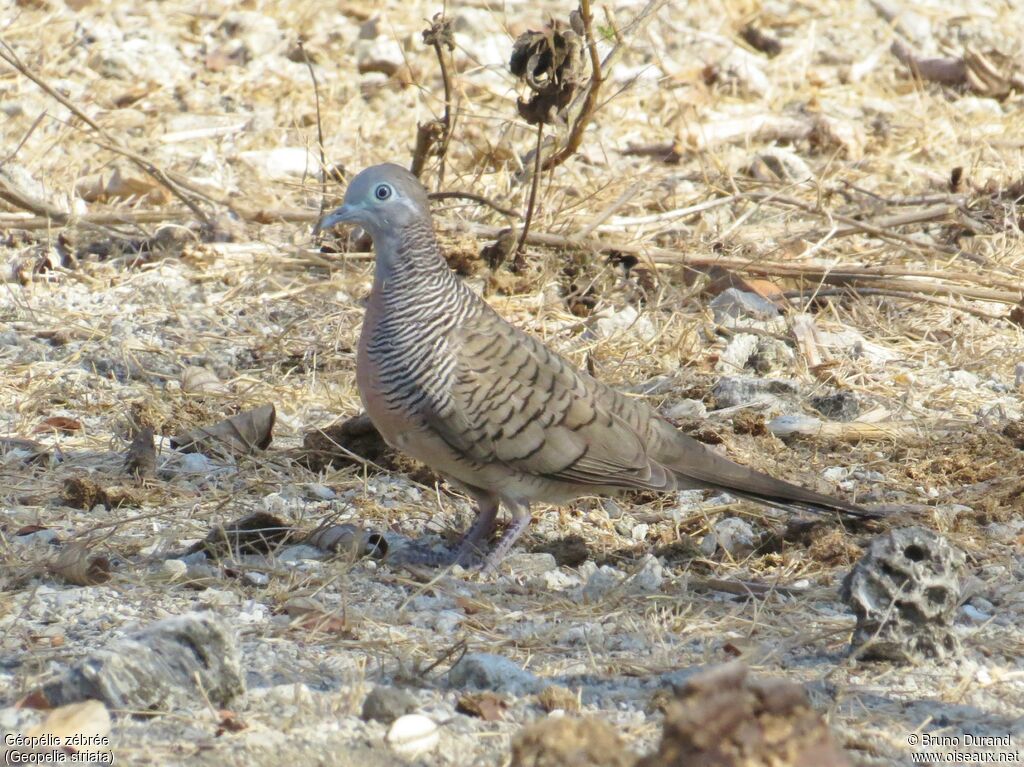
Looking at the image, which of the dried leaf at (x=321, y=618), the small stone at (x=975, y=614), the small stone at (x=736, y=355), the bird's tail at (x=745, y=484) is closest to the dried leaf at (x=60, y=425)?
the dried leaf at (x=321, y=618)

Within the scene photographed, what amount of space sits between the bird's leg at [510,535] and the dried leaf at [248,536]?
62cm

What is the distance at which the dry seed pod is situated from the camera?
405cm

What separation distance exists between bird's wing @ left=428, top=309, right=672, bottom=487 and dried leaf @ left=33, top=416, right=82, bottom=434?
1727mm

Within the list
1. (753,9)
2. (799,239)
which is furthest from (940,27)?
(799,239)

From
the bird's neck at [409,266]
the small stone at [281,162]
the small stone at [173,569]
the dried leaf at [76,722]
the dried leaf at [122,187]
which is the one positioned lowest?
the small stone at [173,569]

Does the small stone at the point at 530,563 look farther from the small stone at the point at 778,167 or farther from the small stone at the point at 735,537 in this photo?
the small stone at the point at 778,167

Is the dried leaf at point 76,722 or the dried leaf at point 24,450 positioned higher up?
the dried leaf at point 76,722

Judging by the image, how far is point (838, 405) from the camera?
213 inches

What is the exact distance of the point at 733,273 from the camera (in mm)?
6391

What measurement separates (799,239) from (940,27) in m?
3.54

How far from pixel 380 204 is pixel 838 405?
215 cm

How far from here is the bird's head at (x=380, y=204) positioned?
437cm

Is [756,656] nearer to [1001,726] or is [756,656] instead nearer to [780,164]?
[1001,726]

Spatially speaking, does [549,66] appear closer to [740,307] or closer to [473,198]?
[473,198]
